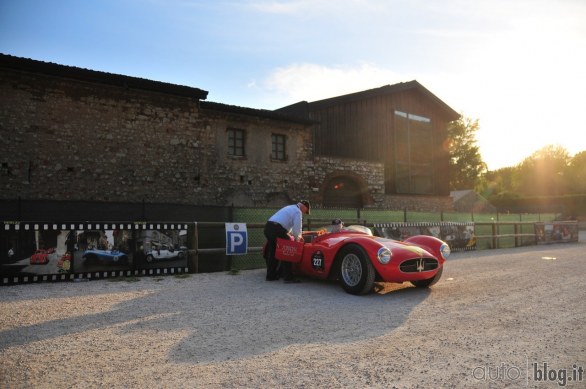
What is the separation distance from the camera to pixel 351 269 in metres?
6.25

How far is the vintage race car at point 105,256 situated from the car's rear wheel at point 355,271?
13.9 feet

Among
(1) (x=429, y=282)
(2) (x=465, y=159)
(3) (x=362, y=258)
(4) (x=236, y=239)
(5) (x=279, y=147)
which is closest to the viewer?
(3) (x=362, y=258)

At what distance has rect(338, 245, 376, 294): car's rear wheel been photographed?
5.85 meters

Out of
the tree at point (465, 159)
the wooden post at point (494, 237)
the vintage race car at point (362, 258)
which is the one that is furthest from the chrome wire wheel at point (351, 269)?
the tree at point (465, 159)

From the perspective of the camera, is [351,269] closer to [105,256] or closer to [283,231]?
[283,231]

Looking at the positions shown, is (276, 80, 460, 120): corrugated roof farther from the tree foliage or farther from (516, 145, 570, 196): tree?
(516, 145, 570, 196): tree

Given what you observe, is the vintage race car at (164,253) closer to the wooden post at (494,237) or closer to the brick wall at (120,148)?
the brick wall at (120,148)

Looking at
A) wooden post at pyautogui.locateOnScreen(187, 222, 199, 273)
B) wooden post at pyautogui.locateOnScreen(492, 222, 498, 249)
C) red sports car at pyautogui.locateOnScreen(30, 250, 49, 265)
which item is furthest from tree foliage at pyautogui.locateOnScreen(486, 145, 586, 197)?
red sports car at pyautogui.locateOnScreen(30, 250, 49, 265)

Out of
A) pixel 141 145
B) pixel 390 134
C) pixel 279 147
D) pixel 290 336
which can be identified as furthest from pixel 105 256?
pixel 390 134

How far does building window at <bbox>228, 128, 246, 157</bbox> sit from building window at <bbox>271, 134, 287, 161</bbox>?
5.38ft

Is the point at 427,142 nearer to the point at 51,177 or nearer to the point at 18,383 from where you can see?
the point at 51,177

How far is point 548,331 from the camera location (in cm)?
400

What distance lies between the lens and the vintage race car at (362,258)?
5.84m

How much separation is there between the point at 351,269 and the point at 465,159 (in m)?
49.4
